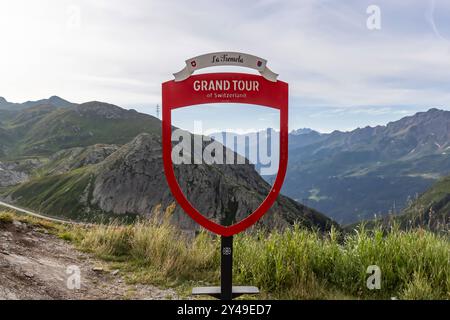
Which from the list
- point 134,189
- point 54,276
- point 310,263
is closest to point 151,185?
point 134,189

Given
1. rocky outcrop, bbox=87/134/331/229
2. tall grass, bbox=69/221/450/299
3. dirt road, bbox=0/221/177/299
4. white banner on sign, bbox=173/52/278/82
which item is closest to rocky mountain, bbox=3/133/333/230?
rocky outcrop, bbox=87/134/331/229

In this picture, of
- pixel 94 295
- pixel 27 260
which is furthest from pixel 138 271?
pixel 27 260

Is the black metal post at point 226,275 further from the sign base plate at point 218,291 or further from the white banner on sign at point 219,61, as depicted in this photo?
the white banner on sign at point 219,61

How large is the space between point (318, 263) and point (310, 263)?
0.46ft

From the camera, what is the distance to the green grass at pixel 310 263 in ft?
20.4

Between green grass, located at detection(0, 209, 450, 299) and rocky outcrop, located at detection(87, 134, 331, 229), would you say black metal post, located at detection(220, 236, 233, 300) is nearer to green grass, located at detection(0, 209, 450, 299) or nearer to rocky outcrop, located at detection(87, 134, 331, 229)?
green grass, located at detection(0, 209, 450, 299)

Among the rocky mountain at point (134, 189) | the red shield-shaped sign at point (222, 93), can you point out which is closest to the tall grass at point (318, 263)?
the red shield-shaped sign at point (222, 93)

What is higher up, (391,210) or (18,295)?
(391,210)

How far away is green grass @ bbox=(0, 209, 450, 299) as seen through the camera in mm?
6227

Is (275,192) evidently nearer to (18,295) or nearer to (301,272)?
(301,272)

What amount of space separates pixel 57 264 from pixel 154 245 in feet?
6.13

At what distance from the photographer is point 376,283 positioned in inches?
246

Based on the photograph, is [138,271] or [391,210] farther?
[391,210]

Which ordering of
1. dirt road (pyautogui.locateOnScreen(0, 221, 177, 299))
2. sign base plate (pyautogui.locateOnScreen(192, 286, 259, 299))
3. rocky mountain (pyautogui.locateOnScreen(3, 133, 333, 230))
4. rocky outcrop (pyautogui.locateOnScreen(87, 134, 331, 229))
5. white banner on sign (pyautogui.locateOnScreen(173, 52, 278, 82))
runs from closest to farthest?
white banner on sign (pyautogui.locateOnScreen(173, 52, 278, 82)) → dirt road (pyautogui.locateOnScreen(0, 221, 177, 299)) → sign base plate (pyautogui.locateOnScreen(192, 286, 259, 299)) → rocky outcrop (pyautogui.locateOnScreen(87, 134, 331, 229)) → rocky mountain (pyautogui.locateOnScreen(3, 133, 333, 230))
